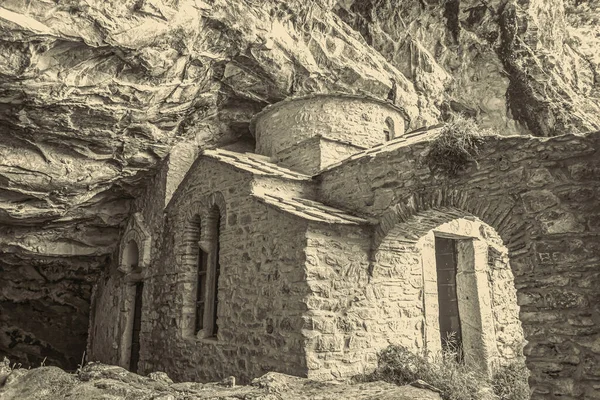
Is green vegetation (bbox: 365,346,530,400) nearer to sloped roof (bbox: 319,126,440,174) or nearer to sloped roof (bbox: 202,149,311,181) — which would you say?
sloped roof (bbox: 319,126,440,174)

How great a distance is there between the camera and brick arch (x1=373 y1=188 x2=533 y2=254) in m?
4.79

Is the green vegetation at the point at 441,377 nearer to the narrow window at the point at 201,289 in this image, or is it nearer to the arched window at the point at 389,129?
the narrow window at the point at 201,289

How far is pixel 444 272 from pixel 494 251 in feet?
3.71

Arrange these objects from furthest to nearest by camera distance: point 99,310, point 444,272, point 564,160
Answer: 1. point 99,310
2. point 444,272
3. point 564,160

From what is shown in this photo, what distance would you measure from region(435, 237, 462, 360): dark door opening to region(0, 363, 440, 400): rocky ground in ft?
14.0

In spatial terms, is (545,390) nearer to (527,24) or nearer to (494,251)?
(494,251)

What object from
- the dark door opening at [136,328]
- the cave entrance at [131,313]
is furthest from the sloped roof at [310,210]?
the dark door opening at [136,328]

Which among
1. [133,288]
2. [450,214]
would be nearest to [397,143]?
[450,214]

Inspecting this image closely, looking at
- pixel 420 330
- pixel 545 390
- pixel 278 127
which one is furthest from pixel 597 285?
pixel 278 127

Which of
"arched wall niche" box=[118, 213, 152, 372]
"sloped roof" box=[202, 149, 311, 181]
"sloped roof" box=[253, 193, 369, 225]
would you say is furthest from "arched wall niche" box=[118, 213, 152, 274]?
"sloped roof" box=[253, 193, 369, 225]

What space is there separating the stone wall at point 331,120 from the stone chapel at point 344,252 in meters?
0.03

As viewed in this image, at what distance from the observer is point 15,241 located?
989 centimetres

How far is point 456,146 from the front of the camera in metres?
5.40

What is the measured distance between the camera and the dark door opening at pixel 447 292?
8312 mm
